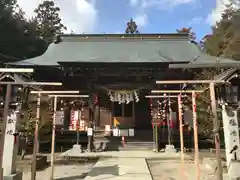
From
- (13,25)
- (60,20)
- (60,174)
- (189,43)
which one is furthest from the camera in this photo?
(60,20)

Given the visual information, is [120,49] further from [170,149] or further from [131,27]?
[131,27]

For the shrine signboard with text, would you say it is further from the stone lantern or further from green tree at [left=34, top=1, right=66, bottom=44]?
green tree at [left=34, top=1, right=66, bottom=44]

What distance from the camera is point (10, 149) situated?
7246 mm

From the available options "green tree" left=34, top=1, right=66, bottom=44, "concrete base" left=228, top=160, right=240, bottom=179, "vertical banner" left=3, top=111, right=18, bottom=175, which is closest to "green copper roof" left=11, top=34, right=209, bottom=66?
"concrete base" left=228, top=160, right=240, bottom=179

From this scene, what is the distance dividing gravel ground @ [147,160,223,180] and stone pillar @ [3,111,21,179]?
464cm

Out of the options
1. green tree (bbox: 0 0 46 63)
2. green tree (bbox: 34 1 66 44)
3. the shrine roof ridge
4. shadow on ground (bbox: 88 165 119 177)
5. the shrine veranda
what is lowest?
shadow on ground (bbox: 88 165 119 177)

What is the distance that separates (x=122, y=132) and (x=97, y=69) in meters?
4.23

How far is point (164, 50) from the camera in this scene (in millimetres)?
17469

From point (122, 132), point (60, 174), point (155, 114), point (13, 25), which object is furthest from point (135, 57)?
point (13, 25)

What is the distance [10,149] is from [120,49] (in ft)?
39.7

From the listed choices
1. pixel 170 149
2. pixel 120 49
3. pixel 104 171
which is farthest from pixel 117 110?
pixel 104 171

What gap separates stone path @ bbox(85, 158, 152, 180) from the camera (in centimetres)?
822

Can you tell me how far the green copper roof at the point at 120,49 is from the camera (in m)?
15.2

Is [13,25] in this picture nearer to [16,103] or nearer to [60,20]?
[16,103]
